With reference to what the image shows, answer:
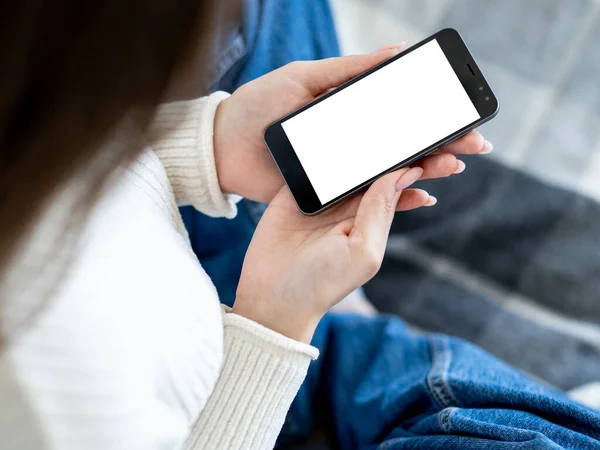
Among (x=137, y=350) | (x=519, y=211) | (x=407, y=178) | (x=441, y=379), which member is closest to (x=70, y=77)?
(x=137, y=350)

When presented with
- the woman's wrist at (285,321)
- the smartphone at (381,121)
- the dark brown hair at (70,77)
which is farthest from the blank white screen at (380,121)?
the dark brown hair at (70,77)

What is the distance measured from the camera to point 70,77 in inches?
10.5

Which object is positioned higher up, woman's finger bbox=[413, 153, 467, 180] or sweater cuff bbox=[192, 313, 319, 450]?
woman's finger bbox=[413, 153, 467, 180]

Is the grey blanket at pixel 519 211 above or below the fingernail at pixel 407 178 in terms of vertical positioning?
below

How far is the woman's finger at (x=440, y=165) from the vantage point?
18.2 inches

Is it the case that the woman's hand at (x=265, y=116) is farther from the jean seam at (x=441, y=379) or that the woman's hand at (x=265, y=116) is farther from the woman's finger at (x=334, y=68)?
the jean seam at (x=441, y=379)

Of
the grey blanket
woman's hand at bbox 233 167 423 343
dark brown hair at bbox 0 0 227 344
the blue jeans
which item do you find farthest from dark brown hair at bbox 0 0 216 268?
the grey blanket

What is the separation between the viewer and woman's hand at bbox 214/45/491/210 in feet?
1.59

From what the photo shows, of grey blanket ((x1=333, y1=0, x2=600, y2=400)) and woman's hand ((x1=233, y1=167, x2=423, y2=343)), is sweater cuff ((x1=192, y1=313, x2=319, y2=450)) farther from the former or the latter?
grey blanket ((x1=333, y1=0, x2=600, y2=400))

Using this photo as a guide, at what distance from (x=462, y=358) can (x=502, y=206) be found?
10.1 inches

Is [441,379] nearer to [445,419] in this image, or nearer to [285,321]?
[445,419]

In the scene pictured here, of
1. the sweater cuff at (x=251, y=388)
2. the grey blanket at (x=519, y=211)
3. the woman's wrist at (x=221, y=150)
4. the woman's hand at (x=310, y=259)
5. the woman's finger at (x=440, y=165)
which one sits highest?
the woman's wrist at (x=221, y=150)

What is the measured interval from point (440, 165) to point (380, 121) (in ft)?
0.21

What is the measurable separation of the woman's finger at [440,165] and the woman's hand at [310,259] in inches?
0.6
